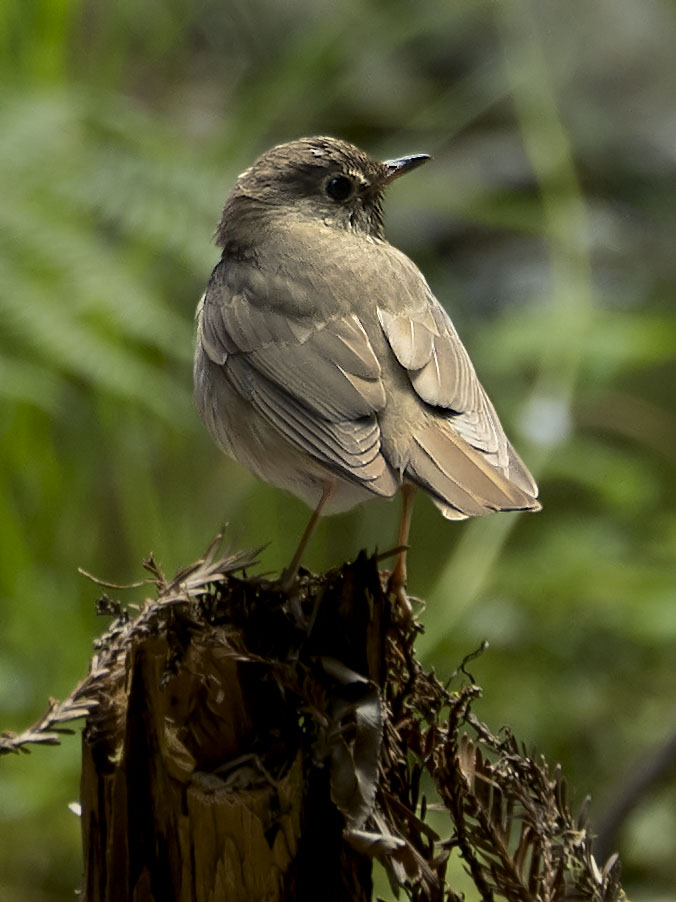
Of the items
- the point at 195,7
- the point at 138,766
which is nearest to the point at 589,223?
the point at 195,7

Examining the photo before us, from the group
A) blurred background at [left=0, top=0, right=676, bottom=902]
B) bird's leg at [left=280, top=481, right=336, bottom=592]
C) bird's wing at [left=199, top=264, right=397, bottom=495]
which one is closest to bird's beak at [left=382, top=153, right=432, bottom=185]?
bird's wing at [left=199, top=264, right=397, bottom=495]

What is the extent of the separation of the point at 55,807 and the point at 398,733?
2825 mm

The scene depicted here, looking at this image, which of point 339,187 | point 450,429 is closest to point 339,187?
point 339,187

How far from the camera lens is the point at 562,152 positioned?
5328 mm

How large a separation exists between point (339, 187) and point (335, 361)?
2.33 feet

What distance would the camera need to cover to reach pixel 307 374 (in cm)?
247

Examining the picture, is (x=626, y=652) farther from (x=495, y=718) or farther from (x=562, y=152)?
(x=562, y=152)

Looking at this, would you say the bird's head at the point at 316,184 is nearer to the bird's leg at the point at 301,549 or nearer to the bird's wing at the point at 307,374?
the bird's wing at the point at 307,374

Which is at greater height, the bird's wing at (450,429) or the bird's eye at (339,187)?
the bird's eye at (339,187)

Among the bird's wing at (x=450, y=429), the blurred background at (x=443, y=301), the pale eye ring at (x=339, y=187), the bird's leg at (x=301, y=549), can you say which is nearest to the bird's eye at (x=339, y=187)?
the pale eye ring at (x=339, y=187)

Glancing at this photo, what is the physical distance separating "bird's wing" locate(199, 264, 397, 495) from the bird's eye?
1.29 feet

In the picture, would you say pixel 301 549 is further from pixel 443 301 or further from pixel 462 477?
pixel 443 301

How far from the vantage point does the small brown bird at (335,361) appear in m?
2.23

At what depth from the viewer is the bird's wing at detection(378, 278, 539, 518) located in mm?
2123
